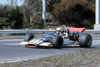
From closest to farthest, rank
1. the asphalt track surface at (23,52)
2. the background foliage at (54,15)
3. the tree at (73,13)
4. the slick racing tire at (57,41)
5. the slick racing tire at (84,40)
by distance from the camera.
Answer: the asphalt track surface at (23,52), the slick racing tire at (57,41), the slick racing tire at (84,40), the background foliage at (54,15), the tree at (73,13)

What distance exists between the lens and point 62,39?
16.4 metres

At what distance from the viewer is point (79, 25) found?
48.8 m

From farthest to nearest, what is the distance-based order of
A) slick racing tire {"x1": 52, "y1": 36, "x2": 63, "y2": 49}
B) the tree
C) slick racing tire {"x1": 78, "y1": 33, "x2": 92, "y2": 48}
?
the tree
slick racing tire {"x1": 78, "y1": 33, "x2": 92, "y2": 48}
slick racing tire {"x1": 52, "y1": 36, "x2": 63, "y2": 49}

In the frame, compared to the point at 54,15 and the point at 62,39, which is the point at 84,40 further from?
the point at 54,15

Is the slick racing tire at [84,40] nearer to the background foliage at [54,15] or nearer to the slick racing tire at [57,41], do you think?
the slick racing tire at [57,41]

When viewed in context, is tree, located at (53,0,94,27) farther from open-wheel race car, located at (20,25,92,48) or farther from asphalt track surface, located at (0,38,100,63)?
asphalt track surface, located at (0,38,100,63)

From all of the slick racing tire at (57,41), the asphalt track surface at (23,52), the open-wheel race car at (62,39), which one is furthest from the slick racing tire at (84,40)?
the slick racing tire at (57,41)

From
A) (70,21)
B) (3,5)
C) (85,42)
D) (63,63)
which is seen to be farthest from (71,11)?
(63,63)

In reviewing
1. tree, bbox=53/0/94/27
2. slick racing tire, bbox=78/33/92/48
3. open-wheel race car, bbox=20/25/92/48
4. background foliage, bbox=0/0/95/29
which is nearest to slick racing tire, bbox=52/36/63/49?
open-wheel race car, bbox=20/25/92/48

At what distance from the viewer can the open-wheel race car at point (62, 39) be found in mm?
15836

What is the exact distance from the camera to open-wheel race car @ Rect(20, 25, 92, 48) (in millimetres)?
15836

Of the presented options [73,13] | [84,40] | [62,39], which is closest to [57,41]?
[62,39]

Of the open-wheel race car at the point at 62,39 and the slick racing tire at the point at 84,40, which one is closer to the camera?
the open-wheel race car at the point at 62,39

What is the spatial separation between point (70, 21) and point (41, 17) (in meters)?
7.18
